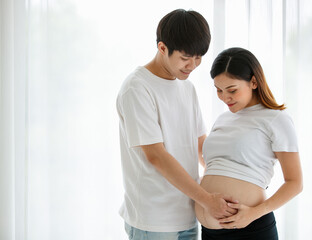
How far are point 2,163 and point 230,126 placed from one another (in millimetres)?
1271

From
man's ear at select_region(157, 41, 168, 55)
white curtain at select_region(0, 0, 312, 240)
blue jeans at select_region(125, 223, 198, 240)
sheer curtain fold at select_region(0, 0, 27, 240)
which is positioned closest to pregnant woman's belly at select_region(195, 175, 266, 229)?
blue jeans at select_region(125, 223, 198, 240)

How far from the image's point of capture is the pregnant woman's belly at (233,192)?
129cm

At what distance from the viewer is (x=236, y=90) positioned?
1338 millimetres

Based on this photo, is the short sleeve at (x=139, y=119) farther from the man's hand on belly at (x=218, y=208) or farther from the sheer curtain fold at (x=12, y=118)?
the sheer curtain fold at (x=12, y=118)

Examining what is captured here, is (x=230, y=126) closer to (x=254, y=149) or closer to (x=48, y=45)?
(x=254, y=149)

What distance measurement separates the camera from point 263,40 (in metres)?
2.12

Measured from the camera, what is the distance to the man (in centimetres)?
121

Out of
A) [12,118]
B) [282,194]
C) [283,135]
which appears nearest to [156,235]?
[282,194]

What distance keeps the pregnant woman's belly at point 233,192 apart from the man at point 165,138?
52mm

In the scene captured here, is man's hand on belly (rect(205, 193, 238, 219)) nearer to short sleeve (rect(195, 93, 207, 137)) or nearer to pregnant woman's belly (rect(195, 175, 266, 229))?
pregnant woman's belly (rect(195, 175, 266, 229))

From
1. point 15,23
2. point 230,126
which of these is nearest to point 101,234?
point 230,126

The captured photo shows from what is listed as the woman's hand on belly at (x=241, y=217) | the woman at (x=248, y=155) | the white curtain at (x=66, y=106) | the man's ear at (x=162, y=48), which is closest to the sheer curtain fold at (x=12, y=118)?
the white curtain at (x=66, y=106)

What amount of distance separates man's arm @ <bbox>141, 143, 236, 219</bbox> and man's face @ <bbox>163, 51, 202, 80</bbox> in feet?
0.91

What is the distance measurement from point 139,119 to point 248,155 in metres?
0.43
